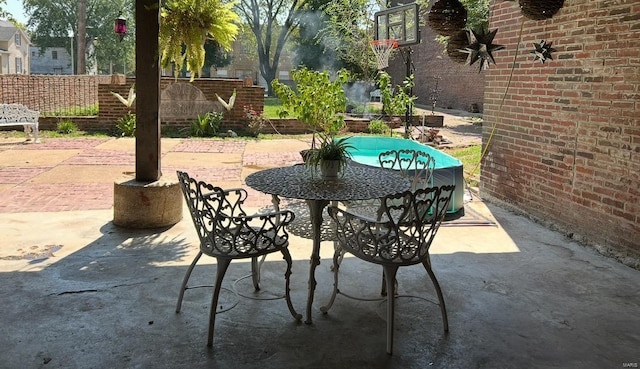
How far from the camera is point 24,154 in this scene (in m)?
8.48

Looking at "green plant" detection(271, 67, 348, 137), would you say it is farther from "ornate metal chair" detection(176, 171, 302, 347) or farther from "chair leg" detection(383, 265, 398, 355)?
"chair leg" detection(383, 265, 398, 355)

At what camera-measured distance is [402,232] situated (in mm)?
2926

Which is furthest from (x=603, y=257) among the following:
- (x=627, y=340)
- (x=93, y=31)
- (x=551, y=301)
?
(x=93, y=31)

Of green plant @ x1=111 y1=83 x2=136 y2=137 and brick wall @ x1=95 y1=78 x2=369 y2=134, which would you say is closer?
green plant @ x1=111 y1=83 x2=136 y2=137

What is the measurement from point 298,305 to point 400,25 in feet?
22.3

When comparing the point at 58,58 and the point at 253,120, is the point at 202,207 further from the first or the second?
the point at 58,58

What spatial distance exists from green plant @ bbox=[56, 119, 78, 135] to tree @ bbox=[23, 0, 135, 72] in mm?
30075

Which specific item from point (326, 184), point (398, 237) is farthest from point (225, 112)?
point (398, 237)

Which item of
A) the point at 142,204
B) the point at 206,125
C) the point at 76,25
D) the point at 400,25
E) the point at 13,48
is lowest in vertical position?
the point at 142,204

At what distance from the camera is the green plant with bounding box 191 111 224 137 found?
1148 cm

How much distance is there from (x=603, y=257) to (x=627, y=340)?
157cm

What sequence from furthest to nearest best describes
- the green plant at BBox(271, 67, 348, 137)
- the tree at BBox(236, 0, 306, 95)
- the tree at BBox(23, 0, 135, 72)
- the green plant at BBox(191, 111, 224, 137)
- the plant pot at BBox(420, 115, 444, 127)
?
the tree at BBox(23, 0, 135, 72)
the tree at BBox(236, 0, 306, 95)
the plant pot at BBox(420, 115, 444, 127)
the green plant at BBox(191, 111, 224, 137)
the green plant at BBox(271, 67, 348, 137)

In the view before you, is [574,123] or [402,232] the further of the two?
[574,123]

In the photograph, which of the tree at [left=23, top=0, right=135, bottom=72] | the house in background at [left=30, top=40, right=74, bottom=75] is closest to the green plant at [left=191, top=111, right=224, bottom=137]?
the tree at [left=23, top=0, right=135, bottom=72]
